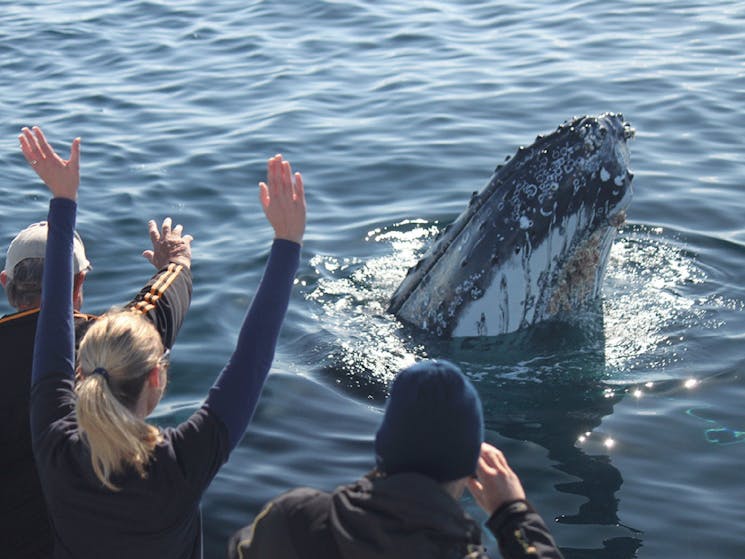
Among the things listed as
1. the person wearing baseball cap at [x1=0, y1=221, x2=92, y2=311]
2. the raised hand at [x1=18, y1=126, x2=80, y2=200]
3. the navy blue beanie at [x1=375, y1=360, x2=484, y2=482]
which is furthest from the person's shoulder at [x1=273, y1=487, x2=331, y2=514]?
the person wearing baseball cap at [x1=0, y1=221, x2=92, y2=311]

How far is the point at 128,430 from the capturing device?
3.79m

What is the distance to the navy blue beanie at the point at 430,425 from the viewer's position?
11.4 ft

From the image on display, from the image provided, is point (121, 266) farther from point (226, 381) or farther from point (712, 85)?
point (712, 85)

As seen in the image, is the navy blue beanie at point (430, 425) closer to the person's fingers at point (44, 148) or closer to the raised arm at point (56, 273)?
the raised arm at point (56, 273)

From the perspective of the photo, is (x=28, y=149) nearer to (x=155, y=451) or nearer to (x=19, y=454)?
(x=19, y=454)

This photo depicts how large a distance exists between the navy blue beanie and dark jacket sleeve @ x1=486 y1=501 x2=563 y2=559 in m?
0.35

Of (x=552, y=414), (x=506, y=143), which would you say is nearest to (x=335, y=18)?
(x=506, y=143)

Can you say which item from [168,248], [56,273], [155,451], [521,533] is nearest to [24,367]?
[56,273]

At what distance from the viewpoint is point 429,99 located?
14734 mm

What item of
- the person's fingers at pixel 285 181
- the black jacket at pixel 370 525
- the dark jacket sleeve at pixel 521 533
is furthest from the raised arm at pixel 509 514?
the person's fingers at pixel 285 181

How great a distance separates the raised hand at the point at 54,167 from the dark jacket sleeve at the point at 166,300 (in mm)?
692

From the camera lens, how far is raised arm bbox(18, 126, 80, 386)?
169 inches

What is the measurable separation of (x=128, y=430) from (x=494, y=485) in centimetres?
120

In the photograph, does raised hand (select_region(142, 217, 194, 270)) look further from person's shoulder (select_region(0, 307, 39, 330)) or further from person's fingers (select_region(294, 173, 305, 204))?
person's fingers (select_region(294, 173, 305, 204))
